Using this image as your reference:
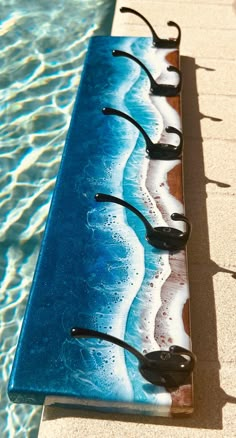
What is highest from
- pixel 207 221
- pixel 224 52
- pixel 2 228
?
pixel 224 52

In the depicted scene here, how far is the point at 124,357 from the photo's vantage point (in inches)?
148

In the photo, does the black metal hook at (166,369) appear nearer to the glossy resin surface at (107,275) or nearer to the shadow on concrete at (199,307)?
the glossy resin surface at (107,275)

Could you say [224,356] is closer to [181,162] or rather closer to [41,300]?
[41,300]

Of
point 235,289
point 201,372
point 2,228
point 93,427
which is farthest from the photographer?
point 2,228

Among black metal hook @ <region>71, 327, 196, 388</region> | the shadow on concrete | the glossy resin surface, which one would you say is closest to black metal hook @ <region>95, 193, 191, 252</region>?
the glossy resin surface

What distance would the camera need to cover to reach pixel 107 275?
4.22 m

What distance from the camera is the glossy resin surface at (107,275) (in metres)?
3.65

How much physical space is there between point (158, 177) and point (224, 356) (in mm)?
1579

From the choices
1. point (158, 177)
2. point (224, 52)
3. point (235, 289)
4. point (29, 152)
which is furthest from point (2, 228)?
point (224, 52)

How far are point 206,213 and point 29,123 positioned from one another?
8.13 feet

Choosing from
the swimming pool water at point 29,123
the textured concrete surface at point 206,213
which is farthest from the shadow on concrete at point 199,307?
the swimming pool water at point 29,123

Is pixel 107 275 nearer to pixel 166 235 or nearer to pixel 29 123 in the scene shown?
pixel 166 235

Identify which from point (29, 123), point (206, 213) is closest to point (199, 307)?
point (206, 213)

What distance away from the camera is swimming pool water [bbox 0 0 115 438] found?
4.99 m
